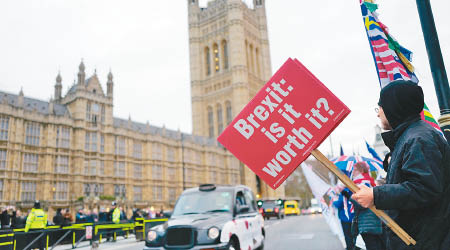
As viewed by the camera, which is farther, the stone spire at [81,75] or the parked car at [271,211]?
the stone spire at [81,75]

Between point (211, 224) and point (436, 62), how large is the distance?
166 inches

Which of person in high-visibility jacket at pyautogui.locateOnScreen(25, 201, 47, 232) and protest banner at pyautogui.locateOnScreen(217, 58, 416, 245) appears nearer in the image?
protest banner at pyautogui.locateOnScreen(217, 58, 416, 245)

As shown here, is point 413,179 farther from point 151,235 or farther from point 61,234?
point 61,234

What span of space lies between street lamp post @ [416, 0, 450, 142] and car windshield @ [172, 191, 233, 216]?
4370 mm

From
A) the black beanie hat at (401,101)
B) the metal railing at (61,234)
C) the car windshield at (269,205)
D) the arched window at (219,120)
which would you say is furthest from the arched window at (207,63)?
the black beanie hat at (401,101)

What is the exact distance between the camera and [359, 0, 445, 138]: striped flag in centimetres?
429

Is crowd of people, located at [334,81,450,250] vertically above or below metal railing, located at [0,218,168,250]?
above

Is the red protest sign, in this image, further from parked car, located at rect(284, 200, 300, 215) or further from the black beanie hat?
parked car, located at rect(284, 200, 300, 215)

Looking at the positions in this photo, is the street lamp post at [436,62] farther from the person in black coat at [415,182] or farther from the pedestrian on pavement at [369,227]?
the person in black coat at [415,182]

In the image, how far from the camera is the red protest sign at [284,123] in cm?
274

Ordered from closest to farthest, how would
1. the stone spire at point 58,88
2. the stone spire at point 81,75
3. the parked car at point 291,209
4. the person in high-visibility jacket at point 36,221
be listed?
the person in high-visibility jacket at point 36,221
the stone spire at point 81,75
the stone spire at point 58,88
the parked car at point 291,209

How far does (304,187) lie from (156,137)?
50574mm

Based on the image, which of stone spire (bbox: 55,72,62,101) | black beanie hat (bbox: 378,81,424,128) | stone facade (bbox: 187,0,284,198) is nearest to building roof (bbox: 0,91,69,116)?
stone spire (bbox: 55,72,62,101)

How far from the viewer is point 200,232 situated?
5.59 meters
